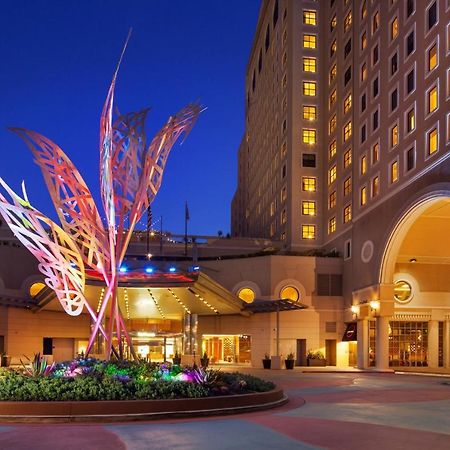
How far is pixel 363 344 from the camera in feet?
174

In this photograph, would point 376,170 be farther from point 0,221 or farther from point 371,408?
point 0,221

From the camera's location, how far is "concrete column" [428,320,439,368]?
5284 centimetres

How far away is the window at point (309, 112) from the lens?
2849 inches

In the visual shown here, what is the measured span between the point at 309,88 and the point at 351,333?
1152 inches

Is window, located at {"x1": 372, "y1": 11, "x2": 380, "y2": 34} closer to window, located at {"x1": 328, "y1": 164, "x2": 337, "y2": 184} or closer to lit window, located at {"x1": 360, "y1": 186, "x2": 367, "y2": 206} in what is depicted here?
lit window, located at {"x1": 360, "y1": 186, "x2": 367, "y2": 206}

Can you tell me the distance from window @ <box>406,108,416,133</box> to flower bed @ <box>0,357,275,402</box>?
87.0 ft

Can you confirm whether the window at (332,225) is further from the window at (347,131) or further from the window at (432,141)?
the window at (432,141)

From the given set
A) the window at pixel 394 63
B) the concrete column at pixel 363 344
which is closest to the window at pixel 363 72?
the window at pixel 394 63

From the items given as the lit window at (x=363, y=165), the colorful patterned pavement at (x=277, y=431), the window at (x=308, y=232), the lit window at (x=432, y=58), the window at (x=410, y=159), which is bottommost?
the colorful patterned pavement at (x=277, y=431)

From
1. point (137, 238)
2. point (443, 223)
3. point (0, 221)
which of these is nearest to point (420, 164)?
point (443, 223)

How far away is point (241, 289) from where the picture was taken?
60.5 m

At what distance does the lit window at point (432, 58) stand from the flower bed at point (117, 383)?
26.3 metres

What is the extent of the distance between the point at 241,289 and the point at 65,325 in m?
16.6

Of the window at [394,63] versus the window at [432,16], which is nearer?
the window at [432,16]
